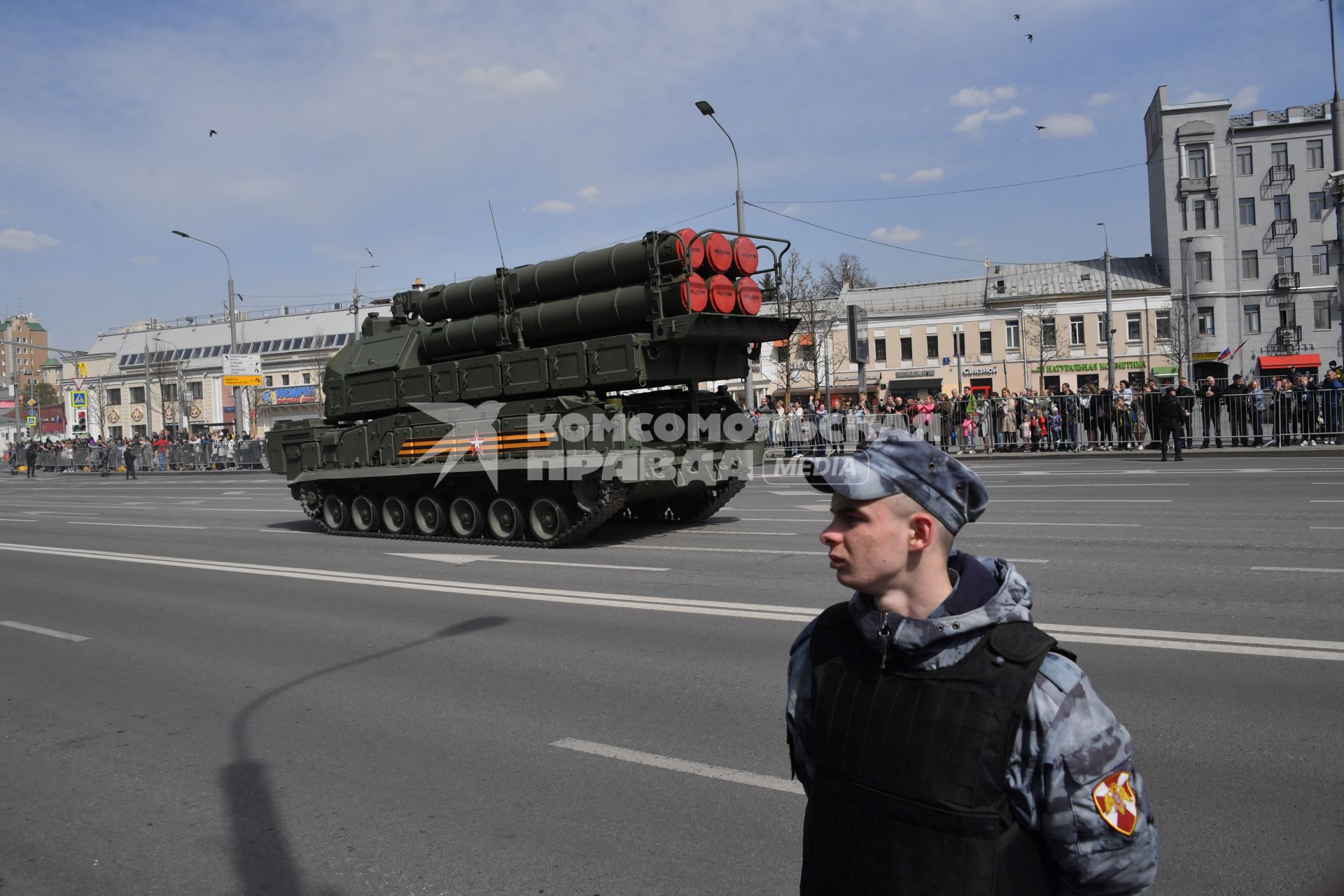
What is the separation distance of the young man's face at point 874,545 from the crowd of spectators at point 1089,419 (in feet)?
57.9

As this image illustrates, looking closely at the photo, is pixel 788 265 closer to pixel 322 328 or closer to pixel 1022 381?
pixel 1022 381

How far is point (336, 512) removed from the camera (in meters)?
16.2

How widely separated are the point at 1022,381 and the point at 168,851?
56.1 m

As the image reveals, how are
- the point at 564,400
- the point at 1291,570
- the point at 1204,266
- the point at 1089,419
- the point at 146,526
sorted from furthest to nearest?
the point at 1204,266
the point at 1089,419
the point at 146,526
the point at 564,400
the point at 1291,570

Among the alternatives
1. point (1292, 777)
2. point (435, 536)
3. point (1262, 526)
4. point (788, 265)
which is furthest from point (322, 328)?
point (1292, 777)

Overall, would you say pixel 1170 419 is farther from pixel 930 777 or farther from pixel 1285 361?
pixel 1285 361

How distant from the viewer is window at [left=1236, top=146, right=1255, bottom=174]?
57594 mm

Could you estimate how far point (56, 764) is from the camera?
5449 millimetres

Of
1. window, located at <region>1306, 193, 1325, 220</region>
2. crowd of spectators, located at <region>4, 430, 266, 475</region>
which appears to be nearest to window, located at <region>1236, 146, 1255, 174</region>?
window, located at <region>1306, 193, 1325, 220</region>

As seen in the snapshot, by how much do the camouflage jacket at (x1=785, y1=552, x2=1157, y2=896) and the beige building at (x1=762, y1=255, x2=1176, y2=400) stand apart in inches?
2008

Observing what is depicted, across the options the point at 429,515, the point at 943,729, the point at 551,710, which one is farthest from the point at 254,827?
the point at 429,515

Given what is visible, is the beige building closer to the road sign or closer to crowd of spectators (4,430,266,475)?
the road sign

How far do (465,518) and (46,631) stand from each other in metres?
5.79

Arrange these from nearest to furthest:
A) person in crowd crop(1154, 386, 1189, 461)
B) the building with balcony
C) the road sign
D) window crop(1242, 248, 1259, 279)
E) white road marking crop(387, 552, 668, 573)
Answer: white road marking crop(387, 552, 668, 573)
person in crowd crop(1154, 386, 1189, 461)
the road sign
the building with balcony
window crop(1242, 248, 1259, 279)
